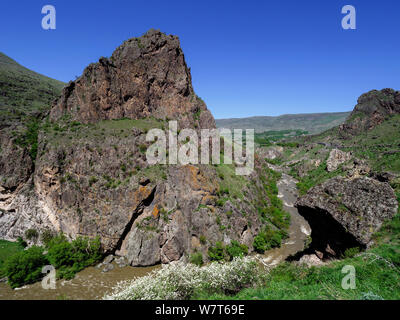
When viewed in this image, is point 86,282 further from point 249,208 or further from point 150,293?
point 249,208

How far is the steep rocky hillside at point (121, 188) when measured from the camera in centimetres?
3250

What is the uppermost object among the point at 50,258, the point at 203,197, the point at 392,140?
the point at 392,140

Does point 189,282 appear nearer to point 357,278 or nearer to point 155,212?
point 357,278

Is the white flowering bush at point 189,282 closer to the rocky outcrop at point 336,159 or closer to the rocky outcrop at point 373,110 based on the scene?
the rocky outcrop at point 336,159

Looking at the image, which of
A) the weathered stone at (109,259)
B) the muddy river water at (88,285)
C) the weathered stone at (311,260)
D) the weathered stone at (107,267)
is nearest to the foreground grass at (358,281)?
the weathered stone at (311,260)

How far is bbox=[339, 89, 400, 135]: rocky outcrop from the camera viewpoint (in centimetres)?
8512

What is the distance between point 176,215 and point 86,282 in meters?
15.3

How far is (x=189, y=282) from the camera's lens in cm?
1734

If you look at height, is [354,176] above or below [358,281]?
below

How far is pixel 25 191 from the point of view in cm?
3631

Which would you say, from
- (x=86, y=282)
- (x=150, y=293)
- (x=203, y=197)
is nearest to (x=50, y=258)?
(x=86, y=282)

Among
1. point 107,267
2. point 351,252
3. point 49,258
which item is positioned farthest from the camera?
point 107,267

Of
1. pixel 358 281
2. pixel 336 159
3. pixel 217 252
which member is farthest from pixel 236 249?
pixel 336 159

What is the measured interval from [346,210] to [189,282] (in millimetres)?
15140
